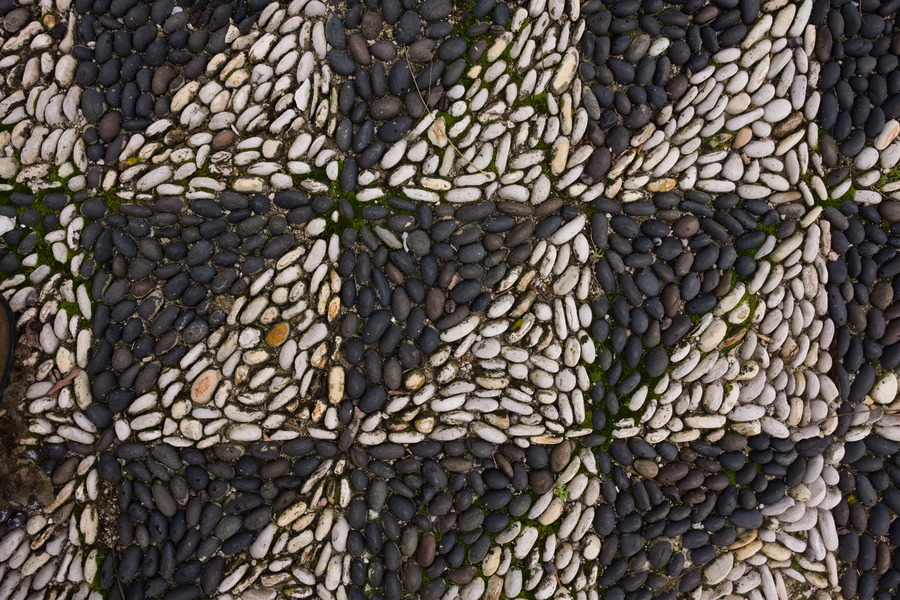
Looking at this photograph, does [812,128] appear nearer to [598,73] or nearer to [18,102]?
[598,73]

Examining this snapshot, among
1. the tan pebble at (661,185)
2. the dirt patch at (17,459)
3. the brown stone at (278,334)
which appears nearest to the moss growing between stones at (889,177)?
the tan pebble at (661,185)

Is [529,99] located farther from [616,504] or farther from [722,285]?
[616,504]

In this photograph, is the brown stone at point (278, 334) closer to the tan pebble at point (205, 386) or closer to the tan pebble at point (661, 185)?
the tan pebble at point (205, 386)

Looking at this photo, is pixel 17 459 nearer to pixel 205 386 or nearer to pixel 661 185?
pixel 205 386

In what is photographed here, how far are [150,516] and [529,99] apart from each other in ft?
3.37

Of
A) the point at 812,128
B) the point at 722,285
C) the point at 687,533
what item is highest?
the point at 812,128

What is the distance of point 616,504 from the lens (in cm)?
122

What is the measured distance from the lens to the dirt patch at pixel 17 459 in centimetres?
119

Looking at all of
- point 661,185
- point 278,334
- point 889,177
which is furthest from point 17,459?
point 889,177

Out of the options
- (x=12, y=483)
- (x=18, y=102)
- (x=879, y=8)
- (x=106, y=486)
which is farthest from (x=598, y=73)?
(x=12, y=483)

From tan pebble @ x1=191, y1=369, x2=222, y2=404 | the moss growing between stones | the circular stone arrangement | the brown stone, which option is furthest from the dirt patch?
the moss growing between stones

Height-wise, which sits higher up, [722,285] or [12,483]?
[722,285]

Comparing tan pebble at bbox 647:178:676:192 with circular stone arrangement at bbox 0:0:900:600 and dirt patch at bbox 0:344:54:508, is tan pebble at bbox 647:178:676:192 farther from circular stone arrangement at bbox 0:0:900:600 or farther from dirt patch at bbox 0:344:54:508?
dirt patch at bbox 0:344:54:508

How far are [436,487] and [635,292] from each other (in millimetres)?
511
